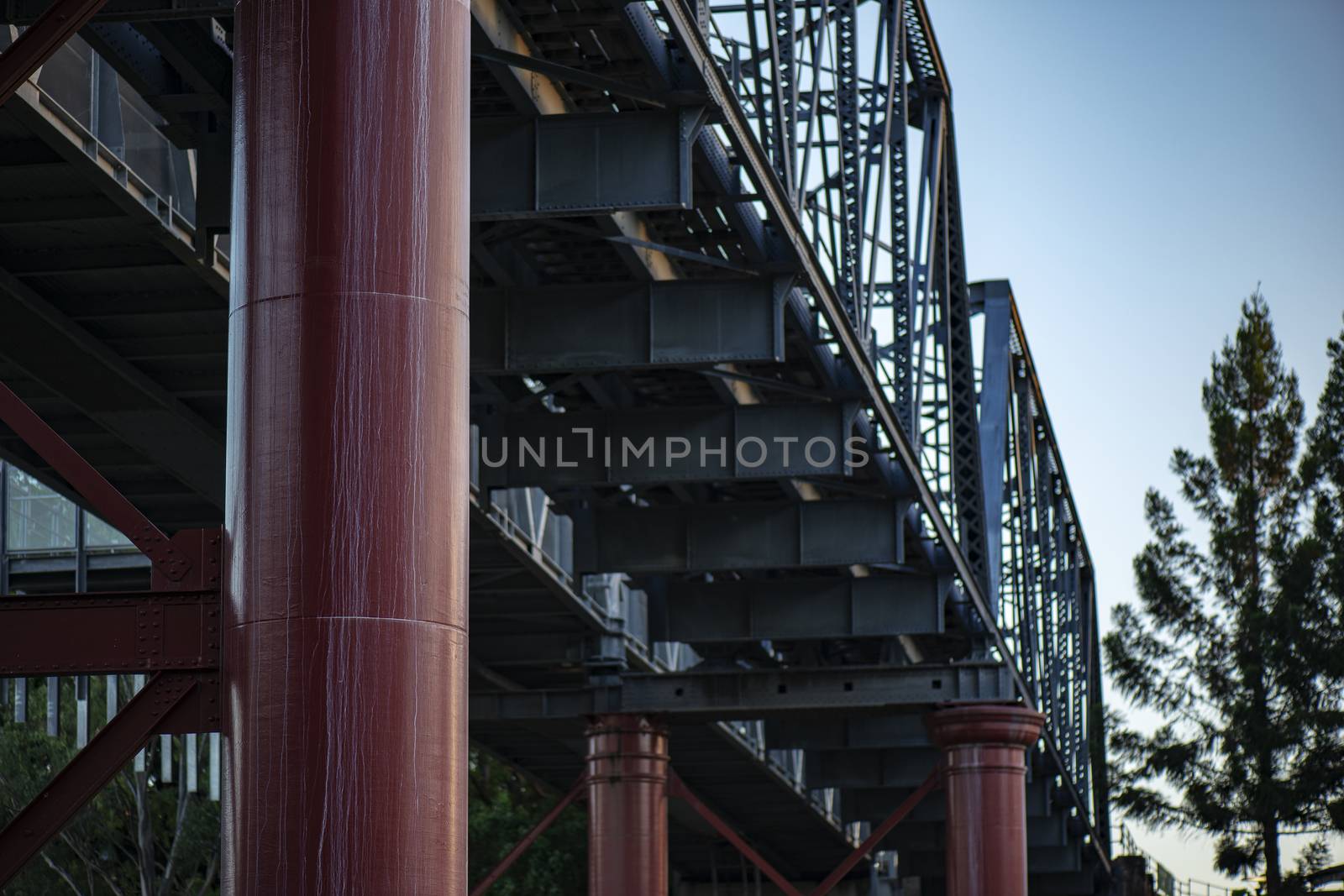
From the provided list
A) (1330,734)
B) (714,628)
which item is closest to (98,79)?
(714,628)

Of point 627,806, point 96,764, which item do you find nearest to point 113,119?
point 96,764

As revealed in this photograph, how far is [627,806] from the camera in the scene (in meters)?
27.2

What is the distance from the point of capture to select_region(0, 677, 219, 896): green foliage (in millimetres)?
44312

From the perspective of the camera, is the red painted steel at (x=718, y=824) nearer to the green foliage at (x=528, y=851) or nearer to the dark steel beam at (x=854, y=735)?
the dark steel beam at (x=854, y=735)

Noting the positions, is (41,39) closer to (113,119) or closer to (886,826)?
(113,119)

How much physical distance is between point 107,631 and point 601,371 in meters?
11.1

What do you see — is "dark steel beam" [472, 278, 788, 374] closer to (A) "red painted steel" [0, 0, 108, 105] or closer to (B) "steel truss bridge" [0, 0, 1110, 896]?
(B) "steel truss bridge" [0, 0, 1110, 896]

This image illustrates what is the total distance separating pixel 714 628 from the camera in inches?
1155

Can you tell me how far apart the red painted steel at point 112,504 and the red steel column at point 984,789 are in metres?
→ 18.5

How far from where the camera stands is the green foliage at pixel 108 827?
44.3 metres

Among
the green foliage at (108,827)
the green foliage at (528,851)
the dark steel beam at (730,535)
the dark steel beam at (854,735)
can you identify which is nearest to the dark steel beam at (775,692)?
the dark steel beam at (730,535)

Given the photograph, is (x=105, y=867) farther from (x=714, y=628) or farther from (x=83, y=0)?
(x=83, y=0)

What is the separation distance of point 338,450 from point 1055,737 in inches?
1575

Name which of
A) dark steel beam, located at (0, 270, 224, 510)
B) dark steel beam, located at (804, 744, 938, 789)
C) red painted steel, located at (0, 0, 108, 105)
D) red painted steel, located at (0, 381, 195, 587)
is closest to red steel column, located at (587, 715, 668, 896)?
dark steel beam, located at (0, 270, 224, 510)
